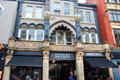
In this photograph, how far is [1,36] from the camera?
1352 centimetres

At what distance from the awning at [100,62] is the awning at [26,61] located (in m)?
6.01

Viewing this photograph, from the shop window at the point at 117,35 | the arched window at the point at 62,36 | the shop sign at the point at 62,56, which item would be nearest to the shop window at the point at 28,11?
the arched window at the point at 62,36

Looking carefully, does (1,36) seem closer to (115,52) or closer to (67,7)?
(67,7)

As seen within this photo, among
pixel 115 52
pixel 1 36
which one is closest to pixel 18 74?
pixel 1 36

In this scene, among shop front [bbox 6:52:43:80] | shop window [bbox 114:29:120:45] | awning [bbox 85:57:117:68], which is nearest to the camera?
shop front [bbox 6:52:43:80]

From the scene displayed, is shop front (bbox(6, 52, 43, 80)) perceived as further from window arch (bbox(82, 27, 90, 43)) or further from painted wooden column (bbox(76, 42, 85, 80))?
window arch (bbox(82, 27, 90, 43))

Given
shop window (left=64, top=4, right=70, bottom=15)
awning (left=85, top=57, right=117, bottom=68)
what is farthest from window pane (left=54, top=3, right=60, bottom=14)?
awning (left=85, top=57, right=117, bottom=68)

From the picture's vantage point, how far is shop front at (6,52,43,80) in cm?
1133

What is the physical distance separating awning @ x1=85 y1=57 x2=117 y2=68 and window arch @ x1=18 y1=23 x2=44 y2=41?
24.3 ft

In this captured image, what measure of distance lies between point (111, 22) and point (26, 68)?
1424 cm

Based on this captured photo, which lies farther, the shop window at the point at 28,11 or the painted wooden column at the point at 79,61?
the shop window at the point at 28,11

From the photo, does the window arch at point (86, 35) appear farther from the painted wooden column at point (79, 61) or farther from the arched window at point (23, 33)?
the arched window at point (23, 33)

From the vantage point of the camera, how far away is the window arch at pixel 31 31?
591 inches

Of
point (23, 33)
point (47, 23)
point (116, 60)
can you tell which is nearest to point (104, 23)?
point (116, 60)
